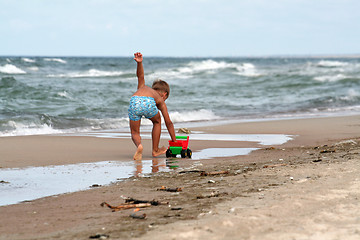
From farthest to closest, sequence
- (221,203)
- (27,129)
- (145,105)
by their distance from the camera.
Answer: (27,129) → (145,105) → (221,203)

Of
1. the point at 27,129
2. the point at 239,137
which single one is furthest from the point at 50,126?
the point at 239,137

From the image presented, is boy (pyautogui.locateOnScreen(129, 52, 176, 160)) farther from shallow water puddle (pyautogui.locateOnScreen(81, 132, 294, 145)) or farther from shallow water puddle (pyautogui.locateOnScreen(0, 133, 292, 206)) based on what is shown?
shallow water puddle (pyautogui.locateOnScreen(81, 132, 294, 145))

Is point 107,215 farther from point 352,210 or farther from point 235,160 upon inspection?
Result: point 235,160

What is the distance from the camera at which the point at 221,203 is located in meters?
3.97

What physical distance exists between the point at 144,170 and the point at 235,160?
126 centimetres

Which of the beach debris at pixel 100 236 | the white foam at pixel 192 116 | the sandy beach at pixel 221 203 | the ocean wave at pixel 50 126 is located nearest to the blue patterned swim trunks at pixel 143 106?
the sandy beach at pixel 221 203

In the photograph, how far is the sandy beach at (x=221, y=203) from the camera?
3248mm

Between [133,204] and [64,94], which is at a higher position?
[133,204]

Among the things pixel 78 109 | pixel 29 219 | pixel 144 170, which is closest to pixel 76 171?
pixel 144 170

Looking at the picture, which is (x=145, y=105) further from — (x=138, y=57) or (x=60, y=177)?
(x=60, y=177)

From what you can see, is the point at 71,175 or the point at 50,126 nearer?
the point at 71,175

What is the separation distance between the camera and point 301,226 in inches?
128

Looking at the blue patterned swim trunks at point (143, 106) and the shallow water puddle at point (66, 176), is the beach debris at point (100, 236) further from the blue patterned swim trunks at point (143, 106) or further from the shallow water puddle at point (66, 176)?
the blue patterned swim trunks at point (143, 106)

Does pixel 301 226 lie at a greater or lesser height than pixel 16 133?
greater
